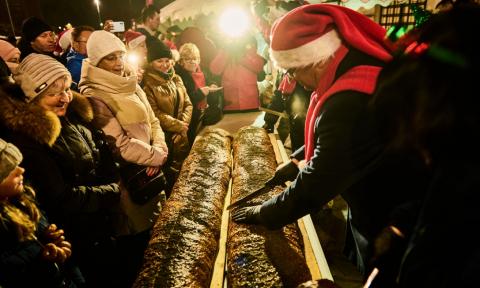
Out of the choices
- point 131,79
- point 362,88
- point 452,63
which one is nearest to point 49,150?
point 131,79

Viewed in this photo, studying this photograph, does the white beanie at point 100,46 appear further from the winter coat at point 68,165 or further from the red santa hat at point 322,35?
the red santa hat at point 322,35

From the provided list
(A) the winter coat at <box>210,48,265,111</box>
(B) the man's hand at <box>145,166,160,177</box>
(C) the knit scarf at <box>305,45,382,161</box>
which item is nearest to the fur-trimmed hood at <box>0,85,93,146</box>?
(B) the man's hand at <box>145,166,160,177</box>

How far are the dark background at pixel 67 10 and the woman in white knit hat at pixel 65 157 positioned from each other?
12.9m

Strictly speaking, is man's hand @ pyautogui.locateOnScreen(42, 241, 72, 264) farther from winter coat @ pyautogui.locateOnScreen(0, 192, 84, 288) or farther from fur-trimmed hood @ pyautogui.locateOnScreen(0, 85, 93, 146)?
fur-trimmed hood @ pyautogui.locateOnScreen(0, 85, 93, 146)

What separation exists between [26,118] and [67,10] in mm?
14910

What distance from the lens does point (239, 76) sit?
6.34 metres

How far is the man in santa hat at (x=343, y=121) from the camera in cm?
122

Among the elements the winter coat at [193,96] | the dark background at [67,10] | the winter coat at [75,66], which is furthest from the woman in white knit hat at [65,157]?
the dark background at [67,10]

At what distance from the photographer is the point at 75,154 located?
6.01ft

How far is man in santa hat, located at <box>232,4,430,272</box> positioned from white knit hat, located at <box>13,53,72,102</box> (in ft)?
4.81

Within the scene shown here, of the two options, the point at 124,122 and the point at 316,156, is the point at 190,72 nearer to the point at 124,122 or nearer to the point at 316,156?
the point at 124,122

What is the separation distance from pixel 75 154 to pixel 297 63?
1.48 meters

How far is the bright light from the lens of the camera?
658 centimetres

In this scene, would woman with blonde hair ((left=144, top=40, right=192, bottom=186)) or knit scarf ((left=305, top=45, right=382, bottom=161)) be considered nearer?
knit scarf ((left=305, top=45, right=382, bottom=161))
